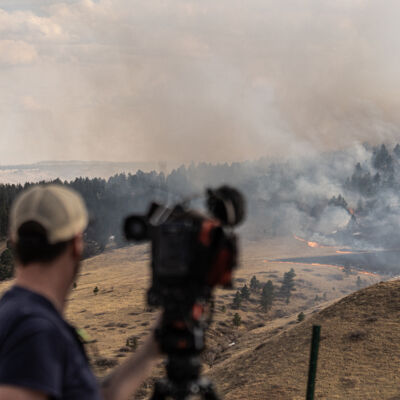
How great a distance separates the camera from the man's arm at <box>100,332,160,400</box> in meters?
2.53

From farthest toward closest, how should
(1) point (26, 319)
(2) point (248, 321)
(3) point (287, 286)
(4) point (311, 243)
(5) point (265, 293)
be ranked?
(4) point (311, 243)
(3) point (287, 286)
(5) point (265, 293)
(2) point (248, 321)
(1) point (26, 319)

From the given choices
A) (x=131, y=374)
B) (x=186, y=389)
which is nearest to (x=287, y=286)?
(x=186, y=389)

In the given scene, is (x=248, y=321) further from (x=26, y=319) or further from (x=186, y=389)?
(x=26, y=319)

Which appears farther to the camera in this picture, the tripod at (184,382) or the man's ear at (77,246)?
the tripod at (184,382)

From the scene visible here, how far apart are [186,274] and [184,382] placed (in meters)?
0.69

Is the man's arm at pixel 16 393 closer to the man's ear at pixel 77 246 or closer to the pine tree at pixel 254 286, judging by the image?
the man's ear at pixel 77 246

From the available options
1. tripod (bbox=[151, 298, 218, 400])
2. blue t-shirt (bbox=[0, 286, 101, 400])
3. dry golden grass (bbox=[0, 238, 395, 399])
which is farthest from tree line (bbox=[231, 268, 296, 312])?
blue t-shirt (bbox=[0, 286, 101, 400])

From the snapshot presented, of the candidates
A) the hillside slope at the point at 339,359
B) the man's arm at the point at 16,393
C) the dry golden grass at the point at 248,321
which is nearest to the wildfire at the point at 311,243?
the dry golden grass at the point at 248,321

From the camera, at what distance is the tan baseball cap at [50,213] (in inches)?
84.4

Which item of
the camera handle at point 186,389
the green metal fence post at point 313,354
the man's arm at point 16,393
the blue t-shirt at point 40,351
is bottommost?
the green metal fence post at point 313,354

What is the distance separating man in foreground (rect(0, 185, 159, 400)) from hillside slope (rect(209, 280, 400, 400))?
12.8 metres

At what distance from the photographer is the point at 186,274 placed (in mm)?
2410

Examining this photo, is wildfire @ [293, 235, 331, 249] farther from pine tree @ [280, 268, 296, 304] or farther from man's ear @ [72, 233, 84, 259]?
man's ear @ [72, 233, 84, 259]

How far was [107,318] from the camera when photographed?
4572 centimetres
